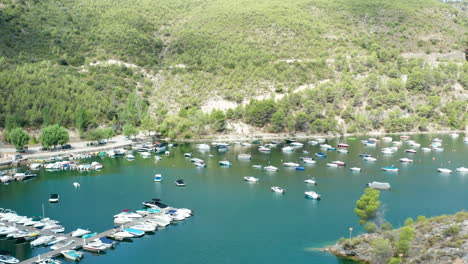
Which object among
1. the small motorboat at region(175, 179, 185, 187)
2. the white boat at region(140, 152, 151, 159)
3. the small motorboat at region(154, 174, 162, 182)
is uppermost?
the white boat at region(140, 152, 151, 159)

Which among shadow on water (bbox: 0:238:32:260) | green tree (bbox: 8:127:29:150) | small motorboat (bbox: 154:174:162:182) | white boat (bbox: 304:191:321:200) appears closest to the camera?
shadow on water (bbox: 0:238:32:260)

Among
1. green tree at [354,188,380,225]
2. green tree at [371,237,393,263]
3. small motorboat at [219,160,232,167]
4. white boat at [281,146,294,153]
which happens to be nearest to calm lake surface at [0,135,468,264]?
small motorboat at [219,160,232,167]

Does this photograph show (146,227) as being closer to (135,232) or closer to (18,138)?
(135,232)

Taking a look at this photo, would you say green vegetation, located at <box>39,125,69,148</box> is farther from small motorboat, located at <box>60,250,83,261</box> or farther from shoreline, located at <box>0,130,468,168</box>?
small motorboat, located at <box>60,250,83,261</box>

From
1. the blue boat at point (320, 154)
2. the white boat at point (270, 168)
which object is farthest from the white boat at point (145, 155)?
the blue boat at point (320, 154)

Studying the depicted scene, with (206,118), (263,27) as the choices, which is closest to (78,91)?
(206,118)

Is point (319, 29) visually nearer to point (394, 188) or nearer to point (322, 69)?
point (322, 69)
